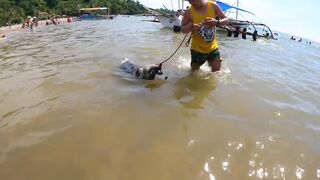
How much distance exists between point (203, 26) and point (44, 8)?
289ft

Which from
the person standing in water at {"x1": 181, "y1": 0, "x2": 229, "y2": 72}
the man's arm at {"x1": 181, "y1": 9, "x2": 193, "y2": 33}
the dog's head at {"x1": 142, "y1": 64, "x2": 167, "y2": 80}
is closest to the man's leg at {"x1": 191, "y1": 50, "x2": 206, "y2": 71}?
the person standing in water at {"x1": 181, "y1": 0, "x2": 229, "y2": 72}

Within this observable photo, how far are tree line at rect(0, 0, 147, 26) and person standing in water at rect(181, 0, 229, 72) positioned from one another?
46.2m

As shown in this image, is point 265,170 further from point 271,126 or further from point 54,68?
point 54,68

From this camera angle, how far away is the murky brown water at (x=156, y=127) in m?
3.83

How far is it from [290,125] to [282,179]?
1.73 meters

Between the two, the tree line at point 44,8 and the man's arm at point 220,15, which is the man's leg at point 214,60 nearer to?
the man's arm at point 220,15

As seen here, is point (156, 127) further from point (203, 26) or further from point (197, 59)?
point (197, 59)

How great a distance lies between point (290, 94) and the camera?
7270mm

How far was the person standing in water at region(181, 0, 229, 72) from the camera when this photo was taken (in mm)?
7078

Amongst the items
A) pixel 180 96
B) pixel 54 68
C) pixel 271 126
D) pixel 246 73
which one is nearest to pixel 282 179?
pixel 271 126

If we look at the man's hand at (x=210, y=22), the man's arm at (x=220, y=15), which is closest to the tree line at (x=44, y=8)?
the man's arm at (x=220, y=15)

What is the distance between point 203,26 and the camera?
724 centimetres

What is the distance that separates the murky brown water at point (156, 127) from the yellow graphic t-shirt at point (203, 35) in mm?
742

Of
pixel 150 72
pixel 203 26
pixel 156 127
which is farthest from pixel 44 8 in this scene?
pixel 156 127
